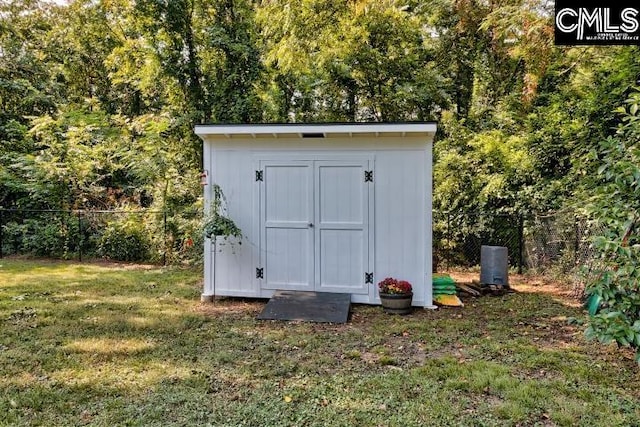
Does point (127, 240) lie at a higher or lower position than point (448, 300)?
higher

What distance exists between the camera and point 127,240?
8.80 m

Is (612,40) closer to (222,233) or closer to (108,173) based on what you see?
(222,233)

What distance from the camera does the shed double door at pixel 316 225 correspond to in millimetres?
5473

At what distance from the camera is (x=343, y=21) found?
6848mm

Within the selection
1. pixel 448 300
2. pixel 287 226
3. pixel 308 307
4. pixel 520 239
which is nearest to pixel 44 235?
pixel 287 226

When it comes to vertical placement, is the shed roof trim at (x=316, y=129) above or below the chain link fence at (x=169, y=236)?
above

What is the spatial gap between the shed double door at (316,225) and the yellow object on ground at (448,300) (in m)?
0.95

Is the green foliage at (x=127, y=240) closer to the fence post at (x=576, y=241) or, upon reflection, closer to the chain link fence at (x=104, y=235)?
the chain link fence at (x=104, y=235)

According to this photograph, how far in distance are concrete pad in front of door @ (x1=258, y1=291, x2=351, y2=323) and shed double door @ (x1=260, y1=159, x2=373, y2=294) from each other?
154 millimetres

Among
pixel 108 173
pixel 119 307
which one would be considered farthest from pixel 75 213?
pixel 119 307

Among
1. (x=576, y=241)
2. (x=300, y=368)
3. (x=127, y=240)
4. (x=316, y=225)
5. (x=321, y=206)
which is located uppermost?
(x=321, y=206)

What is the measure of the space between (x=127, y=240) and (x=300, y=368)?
6.47 m

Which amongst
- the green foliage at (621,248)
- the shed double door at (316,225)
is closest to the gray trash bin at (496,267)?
the shed double door at (316,225)

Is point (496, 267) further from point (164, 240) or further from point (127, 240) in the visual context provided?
point (127, 240)
